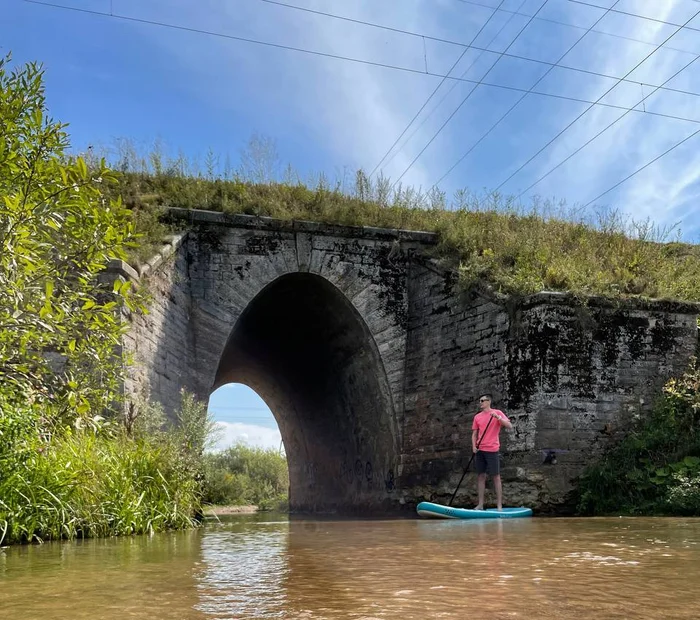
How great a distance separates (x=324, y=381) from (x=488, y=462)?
6493 millimetres

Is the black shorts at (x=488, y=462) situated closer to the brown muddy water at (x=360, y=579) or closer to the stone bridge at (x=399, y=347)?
the stone bridge at (x=399, y=347)

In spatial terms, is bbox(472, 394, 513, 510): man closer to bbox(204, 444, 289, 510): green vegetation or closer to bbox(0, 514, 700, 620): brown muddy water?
bbox(0, 514, 700, 620): brown muddy water

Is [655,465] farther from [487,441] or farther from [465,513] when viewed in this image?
[465,513]

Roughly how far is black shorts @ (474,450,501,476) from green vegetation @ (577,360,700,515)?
145cm

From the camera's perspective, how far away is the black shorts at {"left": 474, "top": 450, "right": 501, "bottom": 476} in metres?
9.38

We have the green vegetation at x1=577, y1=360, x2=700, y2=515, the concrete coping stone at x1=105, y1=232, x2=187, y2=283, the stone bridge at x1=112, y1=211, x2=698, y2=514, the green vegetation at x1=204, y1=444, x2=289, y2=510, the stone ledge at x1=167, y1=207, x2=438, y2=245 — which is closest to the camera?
the green vegetation at x1=577, y1=360, x2=700, y2=515

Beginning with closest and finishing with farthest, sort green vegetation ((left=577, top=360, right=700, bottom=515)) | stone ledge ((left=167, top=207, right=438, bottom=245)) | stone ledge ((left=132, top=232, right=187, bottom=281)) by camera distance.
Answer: green vegetation ((left=577, top=360, right=700, bottom=515)) → stone ledge ((left=132, top=232, right=187, bottom=281)) → stone ledge ((left=167, top=207, right=438, bottom=245))

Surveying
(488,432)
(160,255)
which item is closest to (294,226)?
(160,255)

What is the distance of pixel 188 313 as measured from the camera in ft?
39.2

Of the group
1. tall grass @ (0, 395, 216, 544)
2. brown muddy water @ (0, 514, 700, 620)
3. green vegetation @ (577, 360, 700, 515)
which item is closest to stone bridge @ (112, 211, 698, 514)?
green vegetation @ (577, 360, 700, 515)

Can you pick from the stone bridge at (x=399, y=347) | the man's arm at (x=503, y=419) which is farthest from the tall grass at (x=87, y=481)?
the man's arm at (x=503, y=419)

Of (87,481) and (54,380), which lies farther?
(54,380)

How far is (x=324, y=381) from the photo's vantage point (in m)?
15.4

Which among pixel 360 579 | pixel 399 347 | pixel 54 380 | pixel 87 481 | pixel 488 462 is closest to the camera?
pixel 360 579
